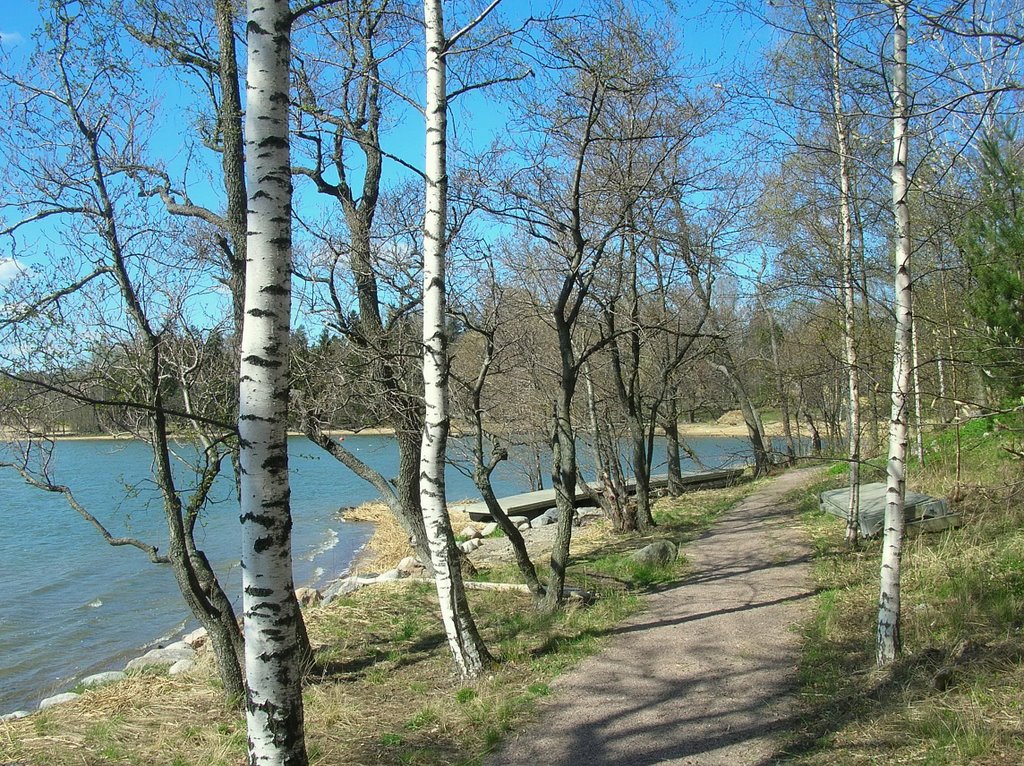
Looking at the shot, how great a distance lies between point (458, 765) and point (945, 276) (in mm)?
10417

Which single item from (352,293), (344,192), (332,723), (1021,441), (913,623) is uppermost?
(344,192)

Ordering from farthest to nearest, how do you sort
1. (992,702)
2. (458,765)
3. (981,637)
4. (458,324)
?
1. (458,324)
2. (981,637)
3. (458,765)
4. (992,702)

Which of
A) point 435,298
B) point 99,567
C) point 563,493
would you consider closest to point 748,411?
→ point 563,493

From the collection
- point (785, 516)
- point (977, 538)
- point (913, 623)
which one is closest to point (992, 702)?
point (913, 623)

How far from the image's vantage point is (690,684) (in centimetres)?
617

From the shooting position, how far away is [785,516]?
14.0 m

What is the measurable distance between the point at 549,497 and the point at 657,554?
469 inches

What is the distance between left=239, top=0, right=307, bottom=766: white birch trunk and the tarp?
697cm

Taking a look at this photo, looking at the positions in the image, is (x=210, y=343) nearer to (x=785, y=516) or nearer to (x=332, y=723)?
(x=332, y=723)

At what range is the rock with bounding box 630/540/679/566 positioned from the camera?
10.6 meters

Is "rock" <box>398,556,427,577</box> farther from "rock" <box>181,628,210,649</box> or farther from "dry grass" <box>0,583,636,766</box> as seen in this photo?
"dry grass" <box>0,583,636,766</box>

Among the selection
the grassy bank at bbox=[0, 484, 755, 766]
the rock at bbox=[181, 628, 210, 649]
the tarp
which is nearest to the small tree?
the tarp

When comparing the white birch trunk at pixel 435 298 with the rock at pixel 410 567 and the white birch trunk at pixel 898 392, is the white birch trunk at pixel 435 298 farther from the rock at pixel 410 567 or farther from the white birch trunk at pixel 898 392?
the rock at pixel 410 567

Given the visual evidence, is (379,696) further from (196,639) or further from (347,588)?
(196,639)
